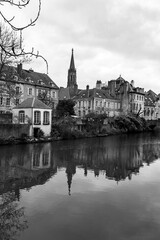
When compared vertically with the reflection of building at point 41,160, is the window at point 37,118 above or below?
above

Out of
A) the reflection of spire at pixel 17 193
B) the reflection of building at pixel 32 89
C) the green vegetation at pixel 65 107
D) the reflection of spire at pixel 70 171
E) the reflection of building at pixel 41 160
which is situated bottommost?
the reflection of spire at pixel 17 193

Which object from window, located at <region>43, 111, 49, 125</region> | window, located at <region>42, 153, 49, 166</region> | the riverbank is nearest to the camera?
window, located at <region>42, 153, 49, 166</region>

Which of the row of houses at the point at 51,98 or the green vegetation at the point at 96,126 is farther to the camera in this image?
the green vegetation at the point at 96,126

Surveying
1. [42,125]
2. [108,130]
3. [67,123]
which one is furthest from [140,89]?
[42,125]

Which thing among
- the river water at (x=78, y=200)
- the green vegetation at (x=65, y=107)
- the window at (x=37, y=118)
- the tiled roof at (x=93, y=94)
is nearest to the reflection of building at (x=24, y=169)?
the river water at (x=78, y=200)

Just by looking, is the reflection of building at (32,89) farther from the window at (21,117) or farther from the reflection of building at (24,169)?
the reflection of building at (24,169)

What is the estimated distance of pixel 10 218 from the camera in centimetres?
962

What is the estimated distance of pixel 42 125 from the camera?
36.3 metres

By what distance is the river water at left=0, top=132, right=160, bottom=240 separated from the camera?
872cm

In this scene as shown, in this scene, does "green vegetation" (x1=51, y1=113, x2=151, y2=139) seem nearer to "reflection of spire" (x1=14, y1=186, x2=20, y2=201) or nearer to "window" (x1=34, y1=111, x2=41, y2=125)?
"window" (x1=34, y1=111, x2=41, y2=125)

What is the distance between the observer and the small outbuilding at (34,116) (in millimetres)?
35219

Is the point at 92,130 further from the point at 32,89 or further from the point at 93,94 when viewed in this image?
the point at 93,94

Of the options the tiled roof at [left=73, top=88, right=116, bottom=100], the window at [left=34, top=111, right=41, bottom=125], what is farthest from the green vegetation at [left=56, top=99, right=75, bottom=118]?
the window at [left=34, top=111, right=41, bottom=125]

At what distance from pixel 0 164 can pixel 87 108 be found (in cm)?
4459
